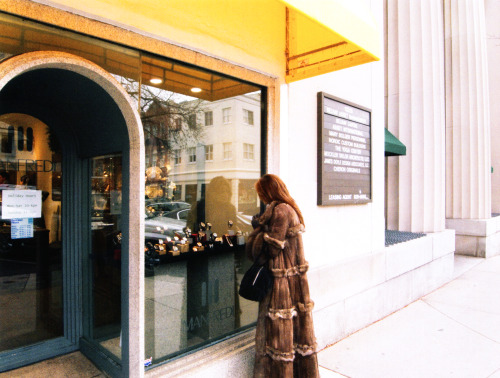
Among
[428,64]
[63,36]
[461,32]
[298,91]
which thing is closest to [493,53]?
[461,32]

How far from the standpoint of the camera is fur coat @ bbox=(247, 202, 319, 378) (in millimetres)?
3047

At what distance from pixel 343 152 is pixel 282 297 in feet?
Result: 8.03

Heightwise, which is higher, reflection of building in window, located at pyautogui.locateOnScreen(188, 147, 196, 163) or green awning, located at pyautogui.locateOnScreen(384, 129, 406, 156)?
green awning, located at pyautogui.locateOnScreen(384, 129, 406, 156)

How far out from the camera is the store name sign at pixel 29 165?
127 inches

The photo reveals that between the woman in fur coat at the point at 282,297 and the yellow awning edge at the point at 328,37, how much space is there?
1391 mm

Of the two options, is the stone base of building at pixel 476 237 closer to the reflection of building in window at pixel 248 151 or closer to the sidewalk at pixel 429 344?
the sidewalk at pixel 429 344

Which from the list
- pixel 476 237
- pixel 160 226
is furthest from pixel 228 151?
pixel 476 237

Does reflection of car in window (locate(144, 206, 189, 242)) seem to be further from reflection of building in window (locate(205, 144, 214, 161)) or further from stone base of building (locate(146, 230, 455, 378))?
stone base of building (locate(146, 230, 455, 378))

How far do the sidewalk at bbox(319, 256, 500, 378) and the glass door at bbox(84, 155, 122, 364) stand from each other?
89.0 inches

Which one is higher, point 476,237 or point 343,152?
point 343,152

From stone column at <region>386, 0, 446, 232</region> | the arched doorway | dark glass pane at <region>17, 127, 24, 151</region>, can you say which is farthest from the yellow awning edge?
stone column at <region>386, 0, 446, 232</region>

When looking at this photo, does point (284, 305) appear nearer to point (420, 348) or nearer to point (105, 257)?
point (105, 257)

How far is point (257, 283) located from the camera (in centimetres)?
303

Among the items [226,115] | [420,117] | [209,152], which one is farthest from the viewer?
[420,117]
